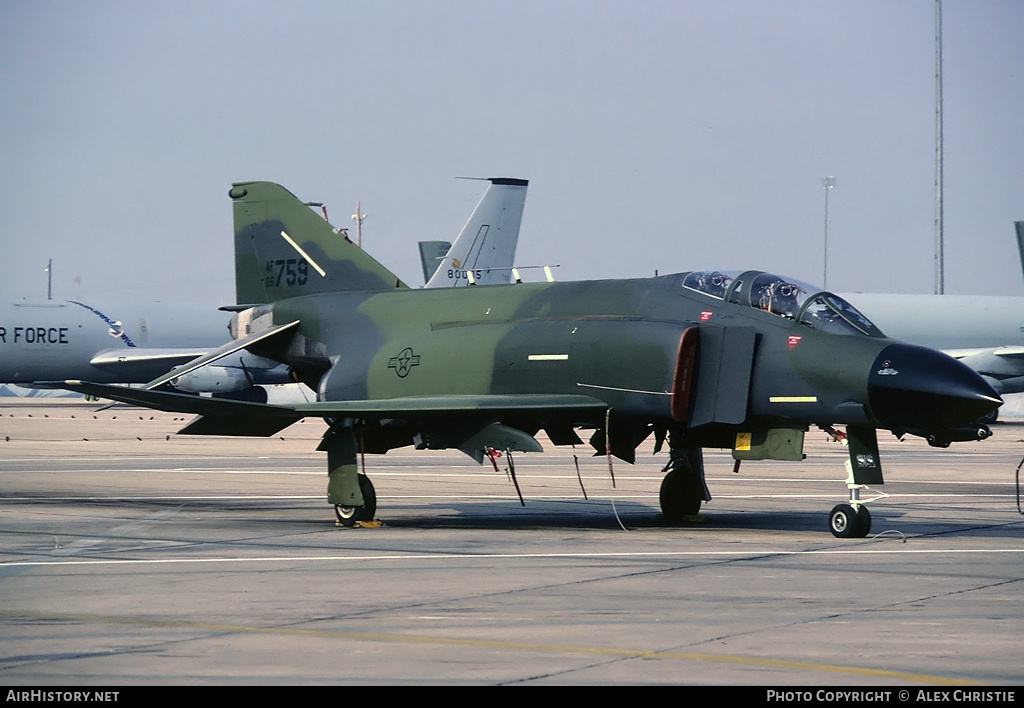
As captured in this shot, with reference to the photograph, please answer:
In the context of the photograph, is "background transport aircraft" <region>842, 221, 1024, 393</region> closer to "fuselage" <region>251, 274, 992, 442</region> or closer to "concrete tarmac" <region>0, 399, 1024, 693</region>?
"concrete tarmac" <region>0, 399, 1024, 693</region>

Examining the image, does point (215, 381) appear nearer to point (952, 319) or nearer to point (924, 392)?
point (952, 319)

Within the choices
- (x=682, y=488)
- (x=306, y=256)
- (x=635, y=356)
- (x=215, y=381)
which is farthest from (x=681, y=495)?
(x=215, y=381)

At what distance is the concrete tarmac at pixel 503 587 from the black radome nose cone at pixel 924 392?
1337 millimetres

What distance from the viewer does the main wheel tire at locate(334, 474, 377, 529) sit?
16.8 m

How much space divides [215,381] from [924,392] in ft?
148

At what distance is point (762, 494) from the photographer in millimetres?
21922

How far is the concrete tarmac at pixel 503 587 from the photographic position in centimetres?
802

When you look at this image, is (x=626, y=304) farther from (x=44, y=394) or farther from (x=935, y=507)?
(x=44, y=394)

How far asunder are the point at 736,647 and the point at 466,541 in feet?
22.4

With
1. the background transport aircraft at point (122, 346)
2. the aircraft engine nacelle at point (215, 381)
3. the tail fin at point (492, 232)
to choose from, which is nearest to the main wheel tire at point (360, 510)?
the tail fin at point (492, 232)

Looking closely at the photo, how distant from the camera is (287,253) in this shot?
70.5 feet

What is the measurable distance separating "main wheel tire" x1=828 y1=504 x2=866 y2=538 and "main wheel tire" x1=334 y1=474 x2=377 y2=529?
218 inches

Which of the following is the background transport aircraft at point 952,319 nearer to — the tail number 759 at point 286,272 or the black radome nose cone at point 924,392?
the tail number 759 at point 286,272
